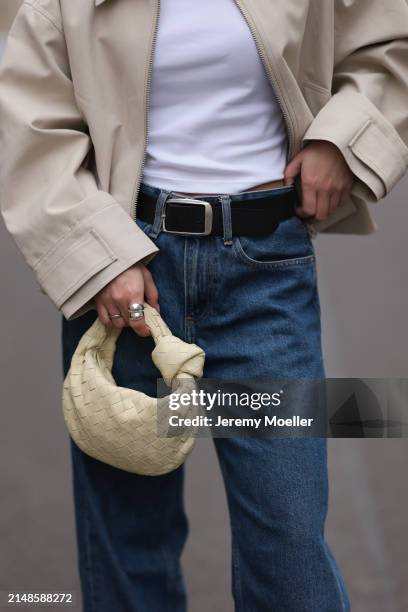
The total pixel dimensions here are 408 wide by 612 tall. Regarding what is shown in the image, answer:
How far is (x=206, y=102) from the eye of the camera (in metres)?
3.14

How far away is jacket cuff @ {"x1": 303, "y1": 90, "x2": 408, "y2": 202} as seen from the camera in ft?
10.7

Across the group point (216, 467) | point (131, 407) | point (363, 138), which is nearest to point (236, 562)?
point (131, 407)

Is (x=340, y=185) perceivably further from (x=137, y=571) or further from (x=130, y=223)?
(x=137, y=571)

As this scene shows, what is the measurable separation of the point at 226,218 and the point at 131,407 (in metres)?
0.50

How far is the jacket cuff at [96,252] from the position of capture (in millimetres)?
3121

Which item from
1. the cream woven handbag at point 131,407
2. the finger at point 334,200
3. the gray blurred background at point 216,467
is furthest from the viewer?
the gray blurred background at point 216,467

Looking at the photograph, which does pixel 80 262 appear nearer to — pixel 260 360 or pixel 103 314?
pixel 103 314

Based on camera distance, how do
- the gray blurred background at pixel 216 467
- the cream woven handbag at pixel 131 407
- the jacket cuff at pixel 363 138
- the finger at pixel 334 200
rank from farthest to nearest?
the gray blurred background at pixel 216 467 → the finger at pixel 334 200 → the jacket cuff at pixel 363 138 → the cream woven handbag at pixel 131 407

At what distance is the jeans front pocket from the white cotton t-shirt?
132mm

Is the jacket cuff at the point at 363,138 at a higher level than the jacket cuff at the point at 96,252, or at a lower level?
higher

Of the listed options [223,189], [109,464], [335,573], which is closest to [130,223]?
[223,189]

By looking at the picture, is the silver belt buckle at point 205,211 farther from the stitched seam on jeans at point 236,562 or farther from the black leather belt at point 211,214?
the stitched seam on jeans at point 236,562

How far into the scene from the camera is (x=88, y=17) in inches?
123

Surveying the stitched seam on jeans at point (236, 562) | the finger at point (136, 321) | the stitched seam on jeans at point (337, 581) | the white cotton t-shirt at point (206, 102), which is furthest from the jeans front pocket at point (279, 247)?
the stitched seam on jeans at point (337, 581)
